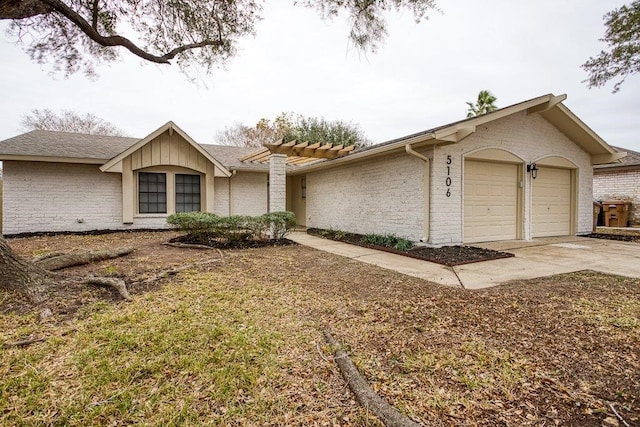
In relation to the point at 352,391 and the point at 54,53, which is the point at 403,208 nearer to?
the point at 352,391

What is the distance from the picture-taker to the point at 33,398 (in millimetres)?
2047

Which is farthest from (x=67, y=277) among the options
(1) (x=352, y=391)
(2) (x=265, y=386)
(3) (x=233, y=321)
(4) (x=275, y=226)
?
(4) (x=275, y=226)

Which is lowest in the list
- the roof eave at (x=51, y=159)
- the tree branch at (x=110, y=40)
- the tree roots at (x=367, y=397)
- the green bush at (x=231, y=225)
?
the tree roots at (x=367, y=397)

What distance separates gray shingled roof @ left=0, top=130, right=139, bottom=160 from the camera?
9.93 meters

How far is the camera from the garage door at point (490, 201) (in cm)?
830

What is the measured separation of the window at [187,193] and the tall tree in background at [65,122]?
1794 centimetres

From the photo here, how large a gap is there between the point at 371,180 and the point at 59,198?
33.1 ft

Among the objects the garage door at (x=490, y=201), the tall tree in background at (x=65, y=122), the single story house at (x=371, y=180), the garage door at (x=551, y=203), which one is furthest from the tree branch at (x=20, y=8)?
the tall tree in background at (x=65, y=122)

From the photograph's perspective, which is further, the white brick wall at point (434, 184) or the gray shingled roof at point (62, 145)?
the gray shingled roof at point (62, 145)

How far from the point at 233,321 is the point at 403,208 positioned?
19.8 feet

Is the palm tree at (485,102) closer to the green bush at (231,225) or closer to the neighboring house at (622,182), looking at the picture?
the neighboring house at (622,182)

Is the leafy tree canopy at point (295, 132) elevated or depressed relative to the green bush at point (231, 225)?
elevated

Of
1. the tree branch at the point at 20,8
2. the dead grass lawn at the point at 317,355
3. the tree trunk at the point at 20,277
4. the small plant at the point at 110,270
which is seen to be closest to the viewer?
the dead grass lawn at the point at 317,355

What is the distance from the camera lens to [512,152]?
28.6ft
